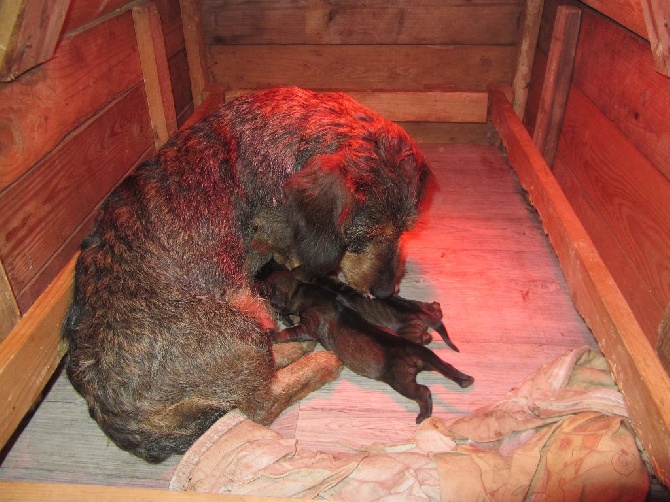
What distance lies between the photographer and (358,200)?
8.22ft

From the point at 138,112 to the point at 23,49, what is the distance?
1605 mm

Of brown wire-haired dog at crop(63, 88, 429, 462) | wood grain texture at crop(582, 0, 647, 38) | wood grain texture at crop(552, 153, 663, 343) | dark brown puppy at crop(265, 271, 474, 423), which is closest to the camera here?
brown wire-haired dog at crop(63, 88, 429, 462)

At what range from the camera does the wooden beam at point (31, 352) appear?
210cm

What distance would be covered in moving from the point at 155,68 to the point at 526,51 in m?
3.21

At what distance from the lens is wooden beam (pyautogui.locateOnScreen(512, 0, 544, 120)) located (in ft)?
15.1

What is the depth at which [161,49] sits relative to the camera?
3.85 metres

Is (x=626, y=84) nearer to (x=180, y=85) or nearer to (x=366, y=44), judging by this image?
(x=366, y=44)

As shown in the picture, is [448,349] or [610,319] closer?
[610,319]

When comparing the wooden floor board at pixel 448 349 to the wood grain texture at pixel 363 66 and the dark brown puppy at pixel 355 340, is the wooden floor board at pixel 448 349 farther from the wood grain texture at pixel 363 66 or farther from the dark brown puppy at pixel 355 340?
the wood grain texture at pixel 363 66

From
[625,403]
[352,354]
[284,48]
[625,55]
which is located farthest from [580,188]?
[284,48]

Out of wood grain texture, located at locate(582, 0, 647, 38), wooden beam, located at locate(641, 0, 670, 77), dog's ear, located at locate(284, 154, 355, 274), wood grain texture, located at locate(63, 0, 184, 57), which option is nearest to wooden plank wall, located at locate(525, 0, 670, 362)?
wood grain texture, located at locate(582, 0, 647, 38)

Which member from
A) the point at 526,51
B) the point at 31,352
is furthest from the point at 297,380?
the point at 526,51

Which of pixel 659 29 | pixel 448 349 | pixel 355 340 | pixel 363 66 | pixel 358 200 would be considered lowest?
pixel 448 349

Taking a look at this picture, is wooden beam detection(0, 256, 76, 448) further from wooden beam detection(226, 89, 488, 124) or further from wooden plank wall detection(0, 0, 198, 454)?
wooden beam detection(226, 89, 488, 124)
